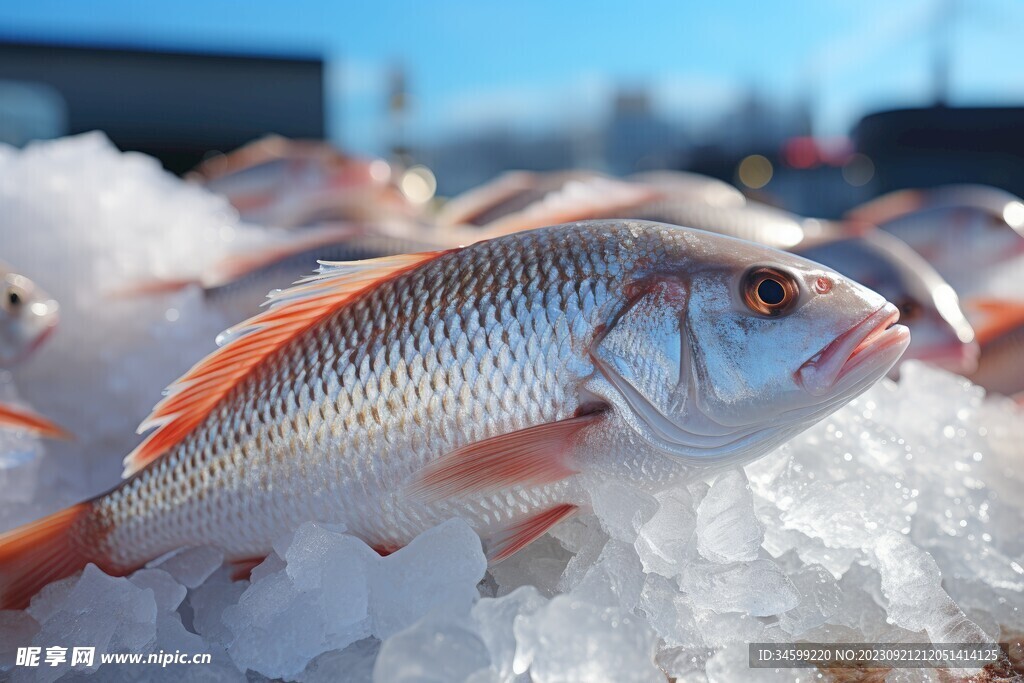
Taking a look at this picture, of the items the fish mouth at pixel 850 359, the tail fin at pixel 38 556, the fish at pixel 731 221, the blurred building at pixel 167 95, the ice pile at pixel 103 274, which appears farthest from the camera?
the blurred building at pixel 167 95

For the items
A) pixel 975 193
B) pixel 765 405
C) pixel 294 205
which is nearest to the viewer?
pixel 765 405

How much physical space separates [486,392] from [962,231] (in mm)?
2321

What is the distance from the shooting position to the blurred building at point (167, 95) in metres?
8.68

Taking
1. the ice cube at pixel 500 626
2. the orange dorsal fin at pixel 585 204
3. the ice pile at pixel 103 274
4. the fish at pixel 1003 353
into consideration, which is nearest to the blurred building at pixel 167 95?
the ice pile at pixel 103 274

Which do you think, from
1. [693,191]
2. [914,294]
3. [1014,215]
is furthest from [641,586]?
[1014,215]

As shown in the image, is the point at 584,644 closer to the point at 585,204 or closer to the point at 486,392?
the point at 486,392

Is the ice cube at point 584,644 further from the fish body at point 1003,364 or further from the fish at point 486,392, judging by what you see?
the fish body at point 1003,364

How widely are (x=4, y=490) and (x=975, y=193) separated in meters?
3.00

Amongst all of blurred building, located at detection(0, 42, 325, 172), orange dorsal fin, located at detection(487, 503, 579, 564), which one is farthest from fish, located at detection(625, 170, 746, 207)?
blurred building, located at detection(0, 42, 325, 172)

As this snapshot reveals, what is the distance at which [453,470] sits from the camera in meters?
0.92

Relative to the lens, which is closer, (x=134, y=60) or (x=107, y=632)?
(x=107, y=632)

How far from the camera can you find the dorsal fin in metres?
1.10

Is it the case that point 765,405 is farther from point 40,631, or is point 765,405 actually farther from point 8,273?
point 8,273

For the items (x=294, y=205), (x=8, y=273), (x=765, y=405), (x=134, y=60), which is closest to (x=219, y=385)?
(x=765, y=405)
